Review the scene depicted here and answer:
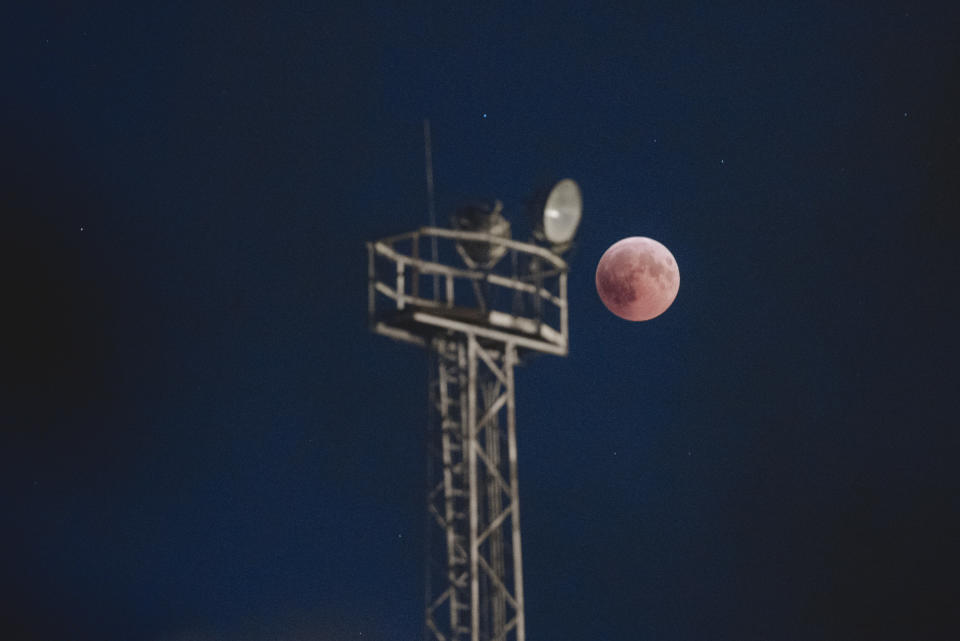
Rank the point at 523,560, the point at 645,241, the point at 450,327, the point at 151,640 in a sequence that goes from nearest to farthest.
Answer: the point at 450,327 → the point at 645,241 → the point at 151,640 → the point at 523,560

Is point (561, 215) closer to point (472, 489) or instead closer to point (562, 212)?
point (562, 212)

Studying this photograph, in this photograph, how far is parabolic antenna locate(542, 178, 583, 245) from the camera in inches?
505

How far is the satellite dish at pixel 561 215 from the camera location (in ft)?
42.1

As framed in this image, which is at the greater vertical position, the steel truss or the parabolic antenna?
the parabolic antenna

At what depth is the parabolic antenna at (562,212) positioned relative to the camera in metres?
12.8

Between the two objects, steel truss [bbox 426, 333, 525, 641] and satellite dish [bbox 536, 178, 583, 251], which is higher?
satellite dish [bbox 536, 178, 583, 251]

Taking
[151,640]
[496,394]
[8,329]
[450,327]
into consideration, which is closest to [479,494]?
[496,394]

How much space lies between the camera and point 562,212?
13.0 m

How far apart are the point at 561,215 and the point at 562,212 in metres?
0.03

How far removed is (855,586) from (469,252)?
873 cm

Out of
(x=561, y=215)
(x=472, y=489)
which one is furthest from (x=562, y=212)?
(x=472, y=489)

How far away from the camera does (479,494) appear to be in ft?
42.2

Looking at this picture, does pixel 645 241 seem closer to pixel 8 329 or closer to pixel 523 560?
pixel 523 560

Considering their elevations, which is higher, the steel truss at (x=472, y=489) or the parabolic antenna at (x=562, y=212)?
the parabolic antenna at (x=562, y=212)
